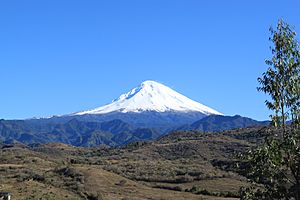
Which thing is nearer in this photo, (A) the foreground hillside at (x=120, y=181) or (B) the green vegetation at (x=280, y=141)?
(B) the green vegetation at (x=280, y=141)

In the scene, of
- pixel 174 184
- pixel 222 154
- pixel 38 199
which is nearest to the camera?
pixel 38 199

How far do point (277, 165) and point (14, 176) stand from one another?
48.0 meters

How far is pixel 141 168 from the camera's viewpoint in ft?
247

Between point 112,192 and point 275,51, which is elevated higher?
point 275,51

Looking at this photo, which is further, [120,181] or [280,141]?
[120,181]

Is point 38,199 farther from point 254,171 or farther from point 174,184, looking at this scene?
point 254,171

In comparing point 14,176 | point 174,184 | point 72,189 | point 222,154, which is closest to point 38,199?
point 72,189

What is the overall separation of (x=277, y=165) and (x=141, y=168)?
5936 cm

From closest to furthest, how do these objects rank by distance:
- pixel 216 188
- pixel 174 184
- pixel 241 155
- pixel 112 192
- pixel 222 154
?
pixel 241 155
pixel 112 192
pixel 216 188
pixel 174 184
pixel 222 154

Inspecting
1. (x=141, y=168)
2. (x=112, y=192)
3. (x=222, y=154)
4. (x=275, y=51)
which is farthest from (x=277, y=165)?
(x=222, y=154)

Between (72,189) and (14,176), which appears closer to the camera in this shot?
(72,189)

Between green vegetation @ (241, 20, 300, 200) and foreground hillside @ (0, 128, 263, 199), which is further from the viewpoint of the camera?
foreground hillside @ (0, 128, 263, 199)

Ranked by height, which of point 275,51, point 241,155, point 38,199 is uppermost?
point 275,51

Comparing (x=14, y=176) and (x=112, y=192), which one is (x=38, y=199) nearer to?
(x=112, y=192)
